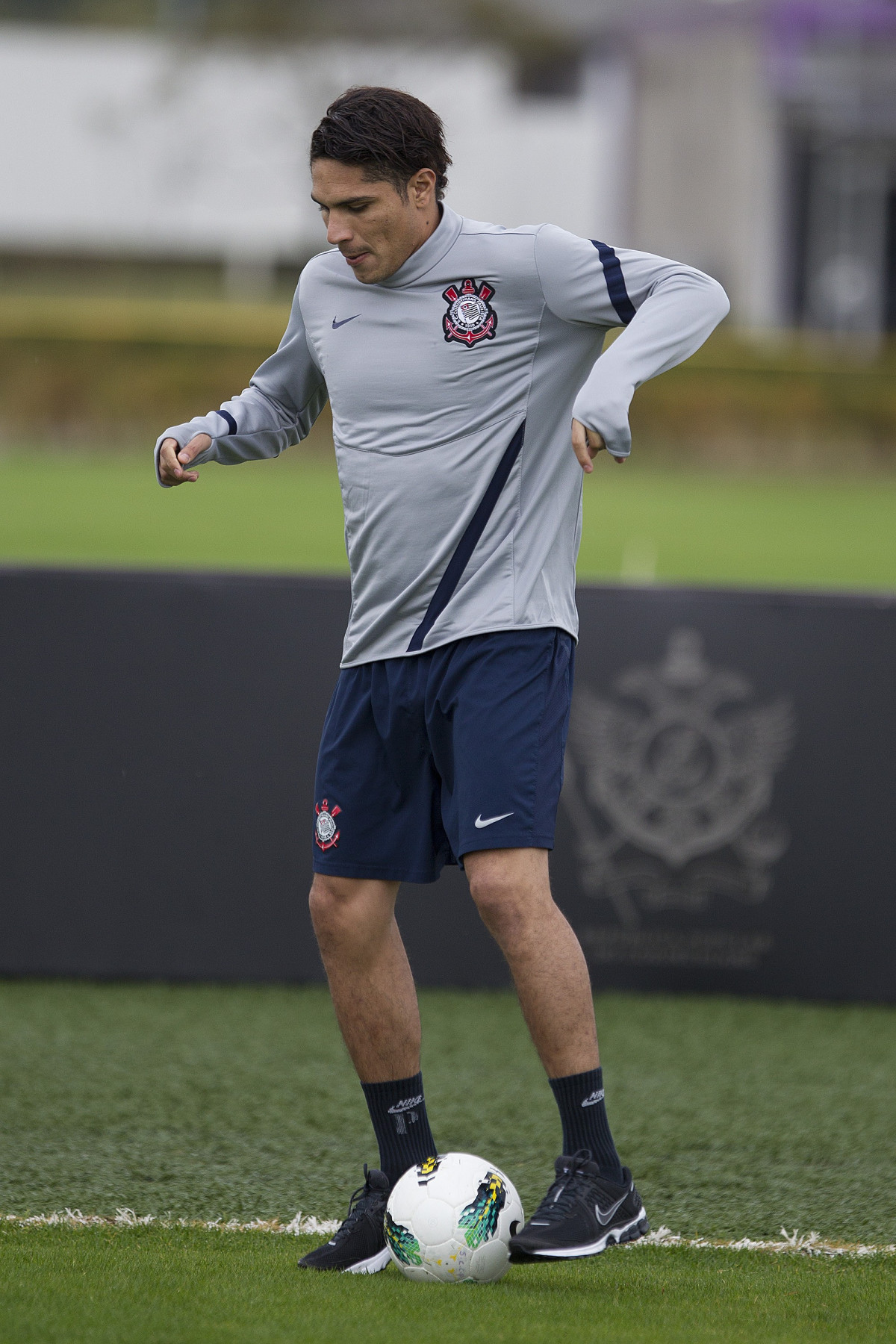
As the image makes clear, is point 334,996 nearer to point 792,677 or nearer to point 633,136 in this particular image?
point 792,677

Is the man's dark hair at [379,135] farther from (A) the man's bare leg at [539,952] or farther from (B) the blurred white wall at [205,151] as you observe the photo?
(B) the blurred white wall at [205,151]

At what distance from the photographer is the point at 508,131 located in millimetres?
31266

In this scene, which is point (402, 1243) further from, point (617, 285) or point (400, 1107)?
point (617, 285)

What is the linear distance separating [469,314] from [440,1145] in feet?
5.83

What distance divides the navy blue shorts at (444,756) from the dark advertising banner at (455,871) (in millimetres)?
2134

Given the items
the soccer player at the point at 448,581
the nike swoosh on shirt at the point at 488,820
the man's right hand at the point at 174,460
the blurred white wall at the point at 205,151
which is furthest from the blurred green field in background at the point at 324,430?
the nike swoosh on shirt at the point at 488,820

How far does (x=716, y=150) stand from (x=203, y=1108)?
29.4 m

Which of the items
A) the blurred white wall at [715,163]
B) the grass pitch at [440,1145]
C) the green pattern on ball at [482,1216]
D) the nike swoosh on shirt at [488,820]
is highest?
the blurred white wall at [715,163]

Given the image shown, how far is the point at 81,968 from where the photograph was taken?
4.83m

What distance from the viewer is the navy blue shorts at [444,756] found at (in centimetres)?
258

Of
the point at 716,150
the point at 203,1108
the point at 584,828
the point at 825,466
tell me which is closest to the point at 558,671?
the point at 203,1108

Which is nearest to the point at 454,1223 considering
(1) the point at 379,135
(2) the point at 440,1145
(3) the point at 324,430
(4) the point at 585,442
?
(2) the point at 440,1145

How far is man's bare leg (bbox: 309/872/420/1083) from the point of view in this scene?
2701mm

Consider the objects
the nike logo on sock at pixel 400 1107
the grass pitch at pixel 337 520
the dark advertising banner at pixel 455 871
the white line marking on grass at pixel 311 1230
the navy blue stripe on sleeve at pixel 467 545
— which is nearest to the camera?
the navy blue stripe on sleeve at pixel 467 545
